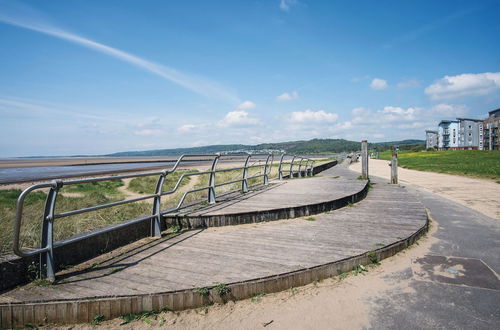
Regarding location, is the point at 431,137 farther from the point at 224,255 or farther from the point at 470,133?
the point at 224,255

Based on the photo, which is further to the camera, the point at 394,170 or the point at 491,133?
the point at 491,133

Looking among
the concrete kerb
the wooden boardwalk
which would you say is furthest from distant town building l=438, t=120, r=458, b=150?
the concrete kerb

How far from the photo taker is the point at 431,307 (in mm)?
2518

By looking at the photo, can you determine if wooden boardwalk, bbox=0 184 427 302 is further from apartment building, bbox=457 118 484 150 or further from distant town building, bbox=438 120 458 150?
distant town building, bbox=438 120 458 150

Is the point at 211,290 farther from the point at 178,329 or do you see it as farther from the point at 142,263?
the point at 142,263

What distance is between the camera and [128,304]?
2514mm

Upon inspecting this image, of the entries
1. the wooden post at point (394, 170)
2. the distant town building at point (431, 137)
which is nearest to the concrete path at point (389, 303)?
the wooden post at point (394, 170)

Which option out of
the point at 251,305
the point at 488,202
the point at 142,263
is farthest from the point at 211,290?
the point at 488,202

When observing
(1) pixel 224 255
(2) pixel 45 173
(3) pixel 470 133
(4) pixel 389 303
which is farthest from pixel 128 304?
(3) pixel 470 133

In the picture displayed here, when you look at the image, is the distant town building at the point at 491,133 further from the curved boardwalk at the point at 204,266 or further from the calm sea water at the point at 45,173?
the curved boardwalk at the point at 204,266

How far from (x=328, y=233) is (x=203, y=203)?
2749mm

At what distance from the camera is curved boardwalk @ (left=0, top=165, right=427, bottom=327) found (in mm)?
2480

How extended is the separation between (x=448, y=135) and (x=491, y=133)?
63.1 ft

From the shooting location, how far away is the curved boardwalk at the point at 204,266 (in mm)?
2480
